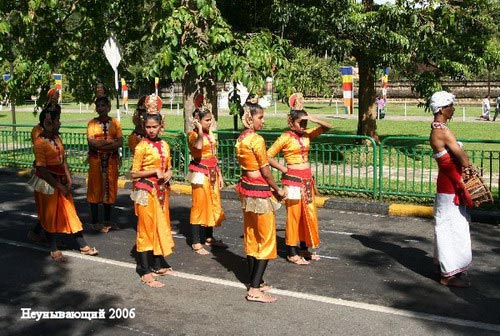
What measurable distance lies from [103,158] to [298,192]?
11.0 feet

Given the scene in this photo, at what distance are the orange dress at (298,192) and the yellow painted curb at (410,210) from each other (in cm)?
339

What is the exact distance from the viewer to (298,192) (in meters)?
7.36

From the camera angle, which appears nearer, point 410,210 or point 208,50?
point 410,210

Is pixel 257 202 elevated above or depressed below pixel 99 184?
above

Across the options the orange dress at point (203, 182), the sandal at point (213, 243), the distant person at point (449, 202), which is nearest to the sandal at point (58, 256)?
the orange dress at point (203, 182)

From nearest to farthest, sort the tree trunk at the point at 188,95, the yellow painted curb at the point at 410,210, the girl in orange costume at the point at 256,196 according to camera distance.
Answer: the girl in orange costume at the point at 256,196, the yellow painted curb at the point at 410,210, the tree trunk at the point at 188,95

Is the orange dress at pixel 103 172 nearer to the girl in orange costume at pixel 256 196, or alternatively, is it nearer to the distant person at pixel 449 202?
the girl in orange costume at pixel 256 196

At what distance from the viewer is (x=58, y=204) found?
302 inches

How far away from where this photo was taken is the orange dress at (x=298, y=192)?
7316 mm

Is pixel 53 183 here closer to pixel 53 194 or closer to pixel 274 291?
pixel 53 194

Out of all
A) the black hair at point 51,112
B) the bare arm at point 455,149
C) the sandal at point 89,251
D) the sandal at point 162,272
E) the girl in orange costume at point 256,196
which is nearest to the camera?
the girl in orange costume at point 256,196

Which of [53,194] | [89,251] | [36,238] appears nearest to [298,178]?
[89,251]

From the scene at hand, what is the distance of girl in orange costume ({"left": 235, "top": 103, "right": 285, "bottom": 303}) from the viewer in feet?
19.9

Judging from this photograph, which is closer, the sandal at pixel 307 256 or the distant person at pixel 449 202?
the distant person at pixel 449 202
